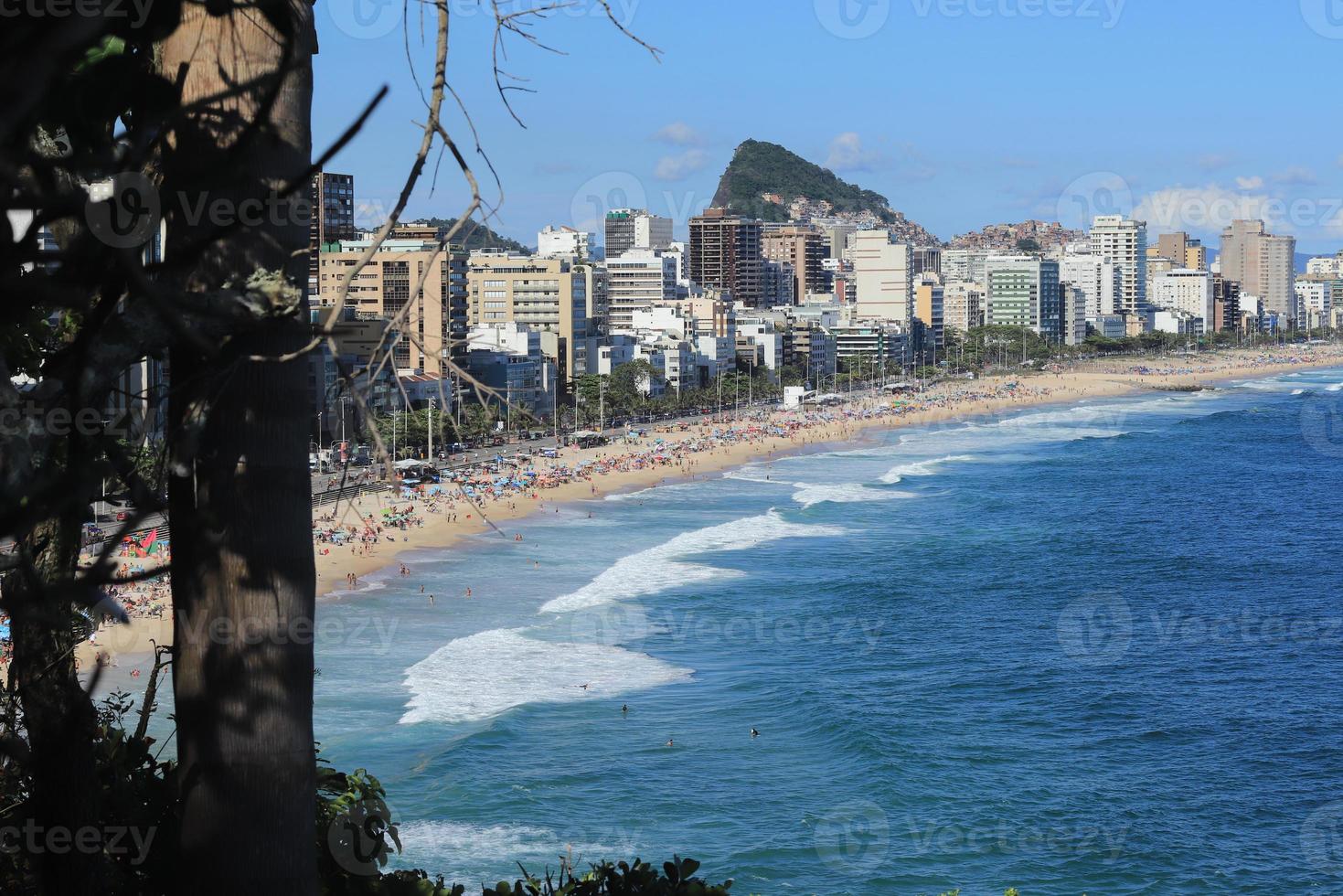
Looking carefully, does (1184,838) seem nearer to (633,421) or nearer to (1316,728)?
(1316,728)

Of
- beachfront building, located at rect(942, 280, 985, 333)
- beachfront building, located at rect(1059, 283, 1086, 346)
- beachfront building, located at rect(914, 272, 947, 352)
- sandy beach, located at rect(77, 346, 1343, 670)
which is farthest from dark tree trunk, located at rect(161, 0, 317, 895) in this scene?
beachfront building, located at rect(1059, 283, 1086, 346)

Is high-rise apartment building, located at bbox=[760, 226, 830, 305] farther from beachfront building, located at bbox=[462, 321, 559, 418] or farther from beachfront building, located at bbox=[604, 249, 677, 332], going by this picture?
beachfront building, located at bbox=[462, 321, 559, 418]

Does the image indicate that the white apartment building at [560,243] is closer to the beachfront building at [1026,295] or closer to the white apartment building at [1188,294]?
the beachfront building at [1026,295]

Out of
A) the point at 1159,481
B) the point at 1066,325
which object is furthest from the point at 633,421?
the point at 1066,325

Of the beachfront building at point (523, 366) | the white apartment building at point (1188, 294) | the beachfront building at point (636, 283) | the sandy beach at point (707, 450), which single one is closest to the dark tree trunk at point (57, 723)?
the sandy beach at point (707, 450)

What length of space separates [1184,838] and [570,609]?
548 inches

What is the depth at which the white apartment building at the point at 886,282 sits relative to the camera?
141 m

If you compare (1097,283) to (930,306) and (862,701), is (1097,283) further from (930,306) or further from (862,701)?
(862,701)

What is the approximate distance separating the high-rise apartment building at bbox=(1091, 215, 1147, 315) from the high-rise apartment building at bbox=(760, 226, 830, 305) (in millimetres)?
41608

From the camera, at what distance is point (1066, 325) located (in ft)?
510

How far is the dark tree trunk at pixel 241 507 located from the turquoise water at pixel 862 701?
12179 mm

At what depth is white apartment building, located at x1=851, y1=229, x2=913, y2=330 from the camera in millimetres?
140625

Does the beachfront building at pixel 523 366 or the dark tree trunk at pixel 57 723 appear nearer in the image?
the dark tree trunk at pixel 57 723

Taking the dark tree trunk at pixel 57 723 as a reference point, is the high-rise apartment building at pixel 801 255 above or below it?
above
